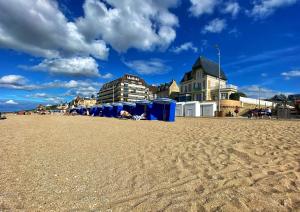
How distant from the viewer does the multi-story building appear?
93.3 metres

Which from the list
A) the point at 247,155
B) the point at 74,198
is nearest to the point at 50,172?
the point at 74,198

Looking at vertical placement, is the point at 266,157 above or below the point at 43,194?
above

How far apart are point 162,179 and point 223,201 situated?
127cm

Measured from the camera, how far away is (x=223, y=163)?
4.67 meters

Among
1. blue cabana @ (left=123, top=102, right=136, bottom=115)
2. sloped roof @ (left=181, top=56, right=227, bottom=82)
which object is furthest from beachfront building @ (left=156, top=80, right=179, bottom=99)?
blue cabana @ (left=123, top=102, right=136, bottom=115)

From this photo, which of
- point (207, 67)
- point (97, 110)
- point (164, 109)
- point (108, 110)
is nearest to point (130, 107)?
point (164, 109)

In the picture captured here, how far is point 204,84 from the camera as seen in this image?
46562mm

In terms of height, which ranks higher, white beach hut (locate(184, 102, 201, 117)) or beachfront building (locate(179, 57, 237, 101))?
beachfront building (locate(179, 57, 237, 101))

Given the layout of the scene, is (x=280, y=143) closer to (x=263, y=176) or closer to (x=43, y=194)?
(x=263, y=176)

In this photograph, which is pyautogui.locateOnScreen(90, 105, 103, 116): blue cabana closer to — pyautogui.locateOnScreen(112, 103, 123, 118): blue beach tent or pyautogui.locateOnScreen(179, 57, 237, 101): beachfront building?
pyautogui.locateOnScreen(112, 103, 123, 118): blue beach tent

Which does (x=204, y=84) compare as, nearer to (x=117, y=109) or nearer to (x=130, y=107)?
(x=117, y=109)

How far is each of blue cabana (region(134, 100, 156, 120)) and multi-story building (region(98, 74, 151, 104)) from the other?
65.7m

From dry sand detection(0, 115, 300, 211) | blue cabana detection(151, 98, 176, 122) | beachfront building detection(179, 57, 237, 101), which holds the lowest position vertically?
dry sand detection(0, 115, 300, 211)

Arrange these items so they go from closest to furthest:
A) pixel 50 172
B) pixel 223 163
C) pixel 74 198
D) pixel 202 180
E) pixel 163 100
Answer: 1. pixel 74 198
2. pixel 202 180
3. pixel 50 172
4. pixel 223 163
5. pixel 163 100
